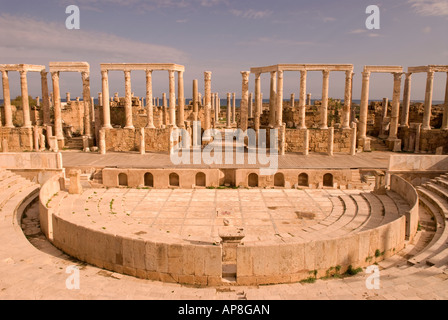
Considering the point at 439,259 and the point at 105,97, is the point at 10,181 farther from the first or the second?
the point at 439,259

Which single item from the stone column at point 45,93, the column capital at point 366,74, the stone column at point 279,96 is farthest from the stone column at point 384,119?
the stone column at point 45,93

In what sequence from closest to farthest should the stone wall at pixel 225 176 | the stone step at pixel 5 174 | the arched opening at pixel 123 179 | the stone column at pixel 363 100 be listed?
1. the stone step at pixel 5 174
2. the stone wall at pixel 225 176
3. the arched opening at pixel 123 179
4. the stone column at pixel 363 100

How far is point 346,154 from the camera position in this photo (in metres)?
26.2

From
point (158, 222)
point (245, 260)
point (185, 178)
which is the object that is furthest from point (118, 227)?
point (185, 178)

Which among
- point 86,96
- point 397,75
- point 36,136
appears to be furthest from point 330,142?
point 36,136

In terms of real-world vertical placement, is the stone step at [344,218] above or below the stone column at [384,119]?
below

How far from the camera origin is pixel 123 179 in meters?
21.2

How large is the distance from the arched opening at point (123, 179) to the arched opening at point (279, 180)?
8658 mm

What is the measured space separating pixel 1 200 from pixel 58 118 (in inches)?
546

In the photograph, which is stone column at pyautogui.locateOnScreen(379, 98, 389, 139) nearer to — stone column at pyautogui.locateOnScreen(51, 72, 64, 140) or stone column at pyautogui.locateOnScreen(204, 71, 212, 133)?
stone column at pyautogui.locateOnScreen(204, 71, 212, 133)

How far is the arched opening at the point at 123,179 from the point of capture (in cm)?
2108

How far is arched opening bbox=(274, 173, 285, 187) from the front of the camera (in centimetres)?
2106

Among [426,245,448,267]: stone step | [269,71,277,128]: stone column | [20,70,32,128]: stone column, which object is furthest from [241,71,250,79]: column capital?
[426,245,448,267]: stone step

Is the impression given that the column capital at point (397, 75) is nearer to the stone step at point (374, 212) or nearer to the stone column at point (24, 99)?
the stone step at point (374, 212)
